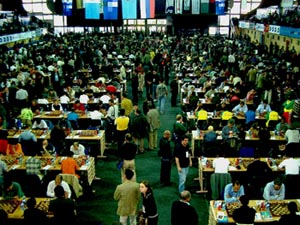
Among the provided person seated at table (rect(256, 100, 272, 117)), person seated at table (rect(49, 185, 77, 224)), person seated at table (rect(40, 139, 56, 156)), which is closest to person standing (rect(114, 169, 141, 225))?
person seated at table (rect(49, 185, 77, 224))

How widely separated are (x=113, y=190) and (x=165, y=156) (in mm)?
1530

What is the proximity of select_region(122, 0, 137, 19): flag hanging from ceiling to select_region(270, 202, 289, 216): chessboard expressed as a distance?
24581mm

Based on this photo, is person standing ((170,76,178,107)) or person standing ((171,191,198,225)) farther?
person standing ((170,76,178,107))

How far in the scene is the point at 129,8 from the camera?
30297 millimetres

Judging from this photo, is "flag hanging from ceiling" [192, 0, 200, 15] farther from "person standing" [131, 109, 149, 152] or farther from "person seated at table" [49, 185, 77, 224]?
"person seated at table" [49, 185, 77, 224]

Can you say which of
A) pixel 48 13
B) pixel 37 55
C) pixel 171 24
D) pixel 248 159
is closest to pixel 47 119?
pixel 248 159

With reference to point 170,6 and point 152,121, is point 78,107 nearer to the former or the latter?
point 152,121

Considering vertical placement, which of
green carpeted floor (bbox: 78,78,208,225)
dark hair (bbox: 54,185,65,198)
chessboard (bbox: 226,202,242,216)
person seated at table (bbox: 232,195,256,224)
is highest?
dark hair (bbox: 54,185,65,198)

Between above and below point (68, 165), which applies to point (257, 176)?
below

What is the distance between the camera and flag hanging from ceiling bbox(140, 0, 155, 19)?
31.2m

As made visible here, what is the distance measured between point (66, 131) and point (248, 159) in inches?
202

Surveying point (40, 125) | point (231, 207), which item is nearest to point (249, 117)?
point (231, 207)

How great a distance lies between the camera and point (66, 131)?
1189 centimetres

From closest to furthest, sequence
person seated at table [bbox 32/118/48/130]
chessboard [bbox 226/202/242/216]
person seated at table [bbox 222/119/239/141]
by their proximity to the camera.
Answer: chessboard [bbox 226/202/242/216]
person seated at table [bbox 222/119/239/141]
person seated at table [bbox 32/118/48/130]
